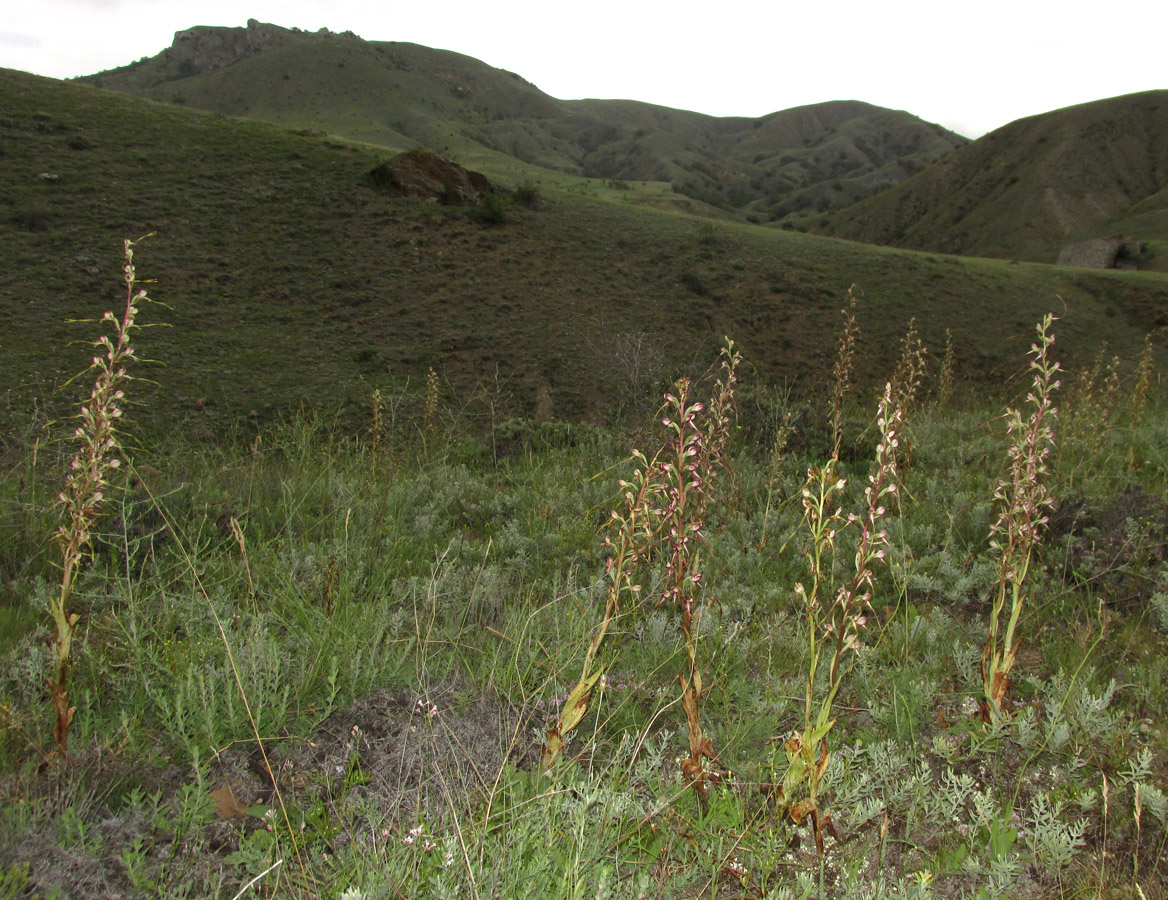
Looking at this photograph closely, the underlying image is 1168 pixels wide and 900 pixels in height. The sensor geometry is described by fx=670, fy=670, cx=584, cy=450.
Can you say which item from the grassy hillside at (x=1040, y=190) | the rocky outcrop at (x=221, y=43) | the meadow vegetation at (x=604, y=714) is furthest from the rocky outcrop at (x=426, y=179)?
the rocky outcrop at (x=221, y=43)

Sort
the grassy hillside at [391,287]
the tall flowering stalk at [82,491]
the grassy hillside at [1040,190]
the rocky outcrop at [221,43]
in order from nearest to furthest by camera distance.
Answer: the tall flowering stalk at [82,491], the grassy hillside at [391,287], the grassy hillside at [1040,190], the rocky outcrop at [221,43]

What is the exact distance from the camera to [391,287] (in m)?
10.9

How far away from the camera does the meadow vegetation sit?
166 centimetres

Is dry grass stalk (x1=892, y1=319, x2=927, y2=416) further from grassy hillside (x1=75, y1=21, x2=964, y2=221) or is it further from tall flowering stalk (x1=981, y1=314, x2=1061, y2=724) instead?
grassy hillside (x1=75, y1=21, x2=964, y2=221)

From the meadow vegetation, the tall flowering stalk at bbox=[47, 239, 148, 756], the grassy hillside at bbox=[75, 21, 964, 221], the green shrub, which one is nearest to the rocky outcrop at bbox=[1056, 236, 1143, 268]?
the green shrub

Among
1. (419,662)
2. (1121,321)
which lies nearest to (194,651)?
(419,662)

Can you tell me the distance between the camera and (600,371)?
962 centimetres

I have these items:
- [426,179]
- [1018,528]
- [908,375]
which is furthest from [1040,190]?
[1018,528]

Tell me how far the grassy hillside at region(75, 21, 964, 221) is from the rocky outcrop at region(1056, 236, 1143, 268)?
135ft

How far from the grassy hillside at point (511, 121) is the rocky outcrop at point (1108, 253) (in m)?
41.1

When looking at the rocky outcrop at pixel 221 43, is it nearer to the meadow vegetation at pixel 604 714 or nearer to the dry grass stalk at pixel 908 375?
the dry grass stalk at pixel 908 375

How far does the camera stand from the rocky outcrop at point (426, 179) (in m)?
13.8

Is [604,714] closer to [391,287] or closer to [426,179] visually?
[391,287]

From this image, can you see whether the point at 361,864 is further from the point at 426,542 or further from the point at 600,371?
the point at 600,371
